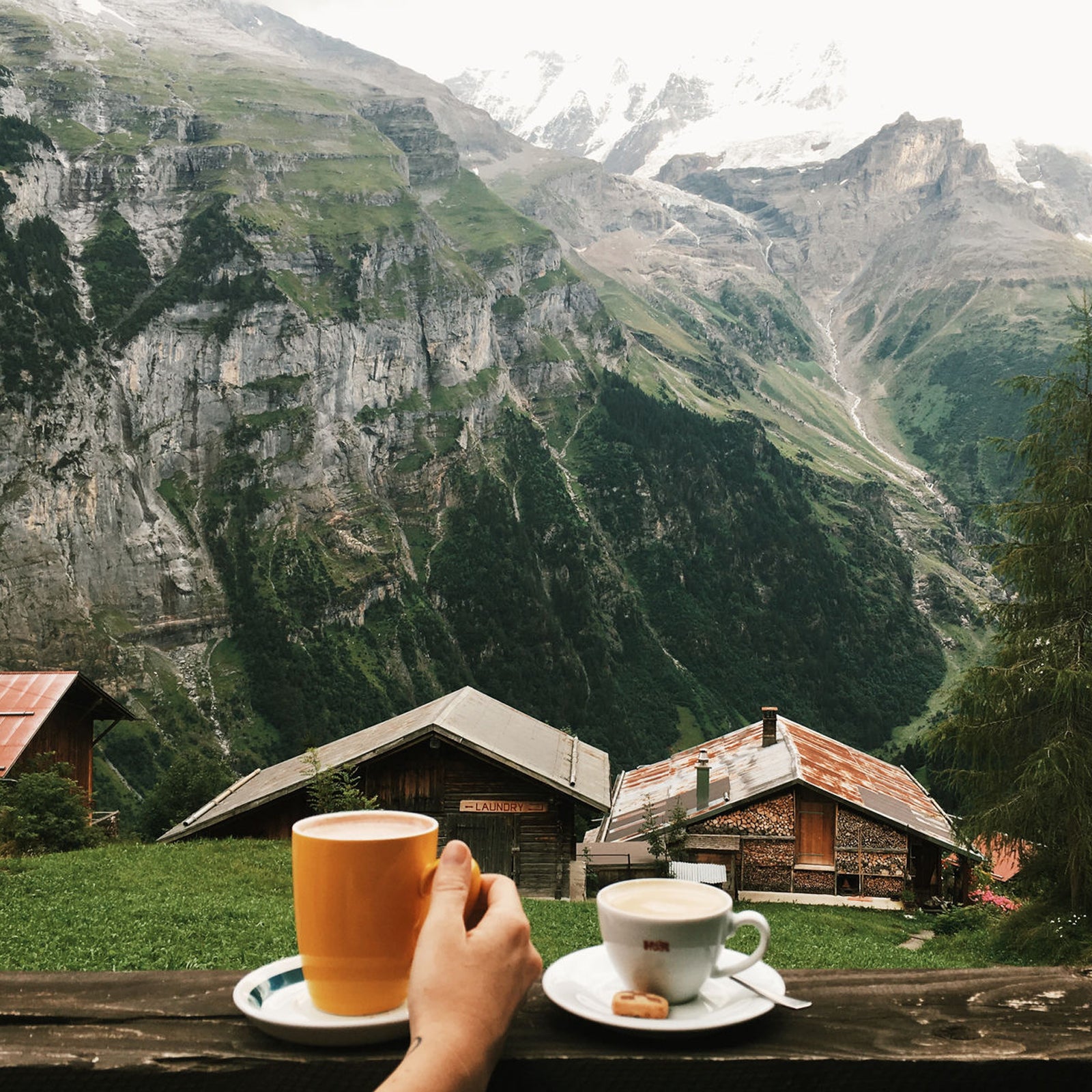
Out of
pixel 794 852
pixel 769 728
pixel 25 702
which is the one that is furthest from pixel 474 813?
pixel 769 728

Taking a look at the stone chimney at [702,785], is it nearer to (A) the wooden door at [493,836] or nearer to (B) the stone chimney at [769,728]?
(B) the stone chimney at [769,728]

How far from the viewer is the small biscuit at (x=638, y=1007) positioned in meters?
1.82

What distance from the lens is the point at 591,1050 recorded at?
1.78m

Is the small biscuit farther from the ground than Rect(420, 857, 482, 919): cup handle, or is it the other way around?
Rect(420, 857, 482, 919): cup handle

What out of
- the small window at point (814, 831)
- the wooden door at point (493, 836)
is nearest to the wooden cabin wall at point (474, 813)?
the wooden door at point (493, 836)

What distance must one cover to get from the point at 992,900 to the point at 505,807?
13720 mm

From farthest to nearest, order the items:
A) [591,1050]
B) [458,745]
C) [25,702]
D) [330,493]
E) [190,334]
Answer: [330,493], [190,334], [25,702], [458,745], [591,1050]

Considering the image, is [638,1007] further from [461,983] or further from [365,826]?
[365,826]

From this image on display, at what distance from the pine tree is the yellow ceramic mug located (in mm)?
16599

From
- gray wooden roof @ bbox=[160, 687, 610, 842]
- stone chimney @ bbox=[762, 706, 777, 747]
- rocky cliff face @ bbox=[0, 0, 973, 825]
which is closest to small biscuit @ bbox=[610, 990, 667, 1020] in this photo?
gray wooden roof @ bbox=[160, 687, 610, 842]

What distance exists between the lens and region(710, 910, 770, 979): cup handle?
1.99m

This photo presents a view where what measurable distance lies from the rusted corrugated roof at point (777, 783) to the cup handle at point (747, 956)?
27648 mm

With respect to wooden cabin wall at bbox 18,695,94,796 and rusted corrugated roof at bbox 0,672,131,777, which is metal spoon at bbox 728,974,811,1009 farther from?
wooden cabin wall at bbox 18,695,94,796

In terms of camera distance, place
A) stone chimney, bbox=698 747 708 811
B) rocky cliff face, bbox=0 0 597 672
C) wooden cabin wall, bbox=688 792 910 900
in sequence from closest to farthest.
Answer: wooden cabin wall, bbox=688 792 910 900 → stone chimney, bbox=698 747 708 811 → rocky cliff face, bbox=0 0 597 672
